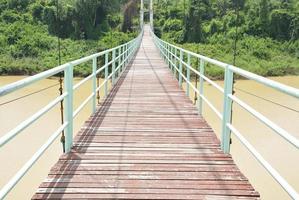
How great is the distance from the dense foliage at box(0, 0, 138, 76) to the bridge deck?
32.3 metres

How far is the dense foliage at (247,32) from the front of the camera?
4292 centimetres

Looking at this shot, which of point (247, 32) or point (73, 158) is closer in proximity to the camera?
point (73, 158)

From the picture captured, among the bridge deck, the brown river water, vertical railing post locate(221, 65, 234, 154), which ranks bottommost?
the brown river water

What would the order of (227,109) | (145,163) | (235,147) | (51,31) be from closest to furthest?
1. (145,163)
2. (227,109)
3. (235,147)
4. (51,31)

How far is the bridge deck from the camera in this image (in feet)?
11.6

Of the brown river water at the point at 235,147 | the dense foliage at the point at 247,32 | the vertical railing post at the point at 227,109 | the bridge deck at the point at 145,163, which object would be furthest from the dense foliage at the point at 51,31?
the vertical railing post at the point at 227,109

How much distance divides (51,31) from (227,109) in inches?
1842

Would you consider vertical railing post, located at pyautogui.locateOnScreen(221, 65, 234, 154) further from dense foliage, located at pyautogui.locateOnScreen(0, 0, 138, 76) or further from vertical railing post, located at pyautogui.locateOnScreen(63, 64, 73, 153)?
dense foliage, located at pyautogui.locateOnScreen(0, 0, 138, 76)

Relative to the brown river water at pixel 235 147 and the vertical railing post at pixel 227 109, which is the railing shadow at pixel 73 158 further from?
the brown river water at pixel 235 147

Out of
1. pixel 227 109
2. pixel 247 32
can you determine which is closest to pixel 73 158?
pixel 227 109

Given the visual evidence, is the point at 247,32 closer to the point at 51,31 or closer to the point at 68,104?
the point at 51,31

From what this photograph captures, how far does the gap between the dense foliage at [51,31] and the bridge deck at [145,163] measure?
3227cm

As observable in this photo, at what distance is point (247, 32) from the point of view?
50438 millimetres

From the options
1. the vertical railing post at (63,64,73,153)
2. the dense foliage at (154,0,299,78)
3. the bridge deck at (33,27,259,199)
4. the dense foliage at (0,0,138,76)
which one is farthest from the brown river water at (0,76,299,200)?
the dense foliage at (154,0,299,78)
